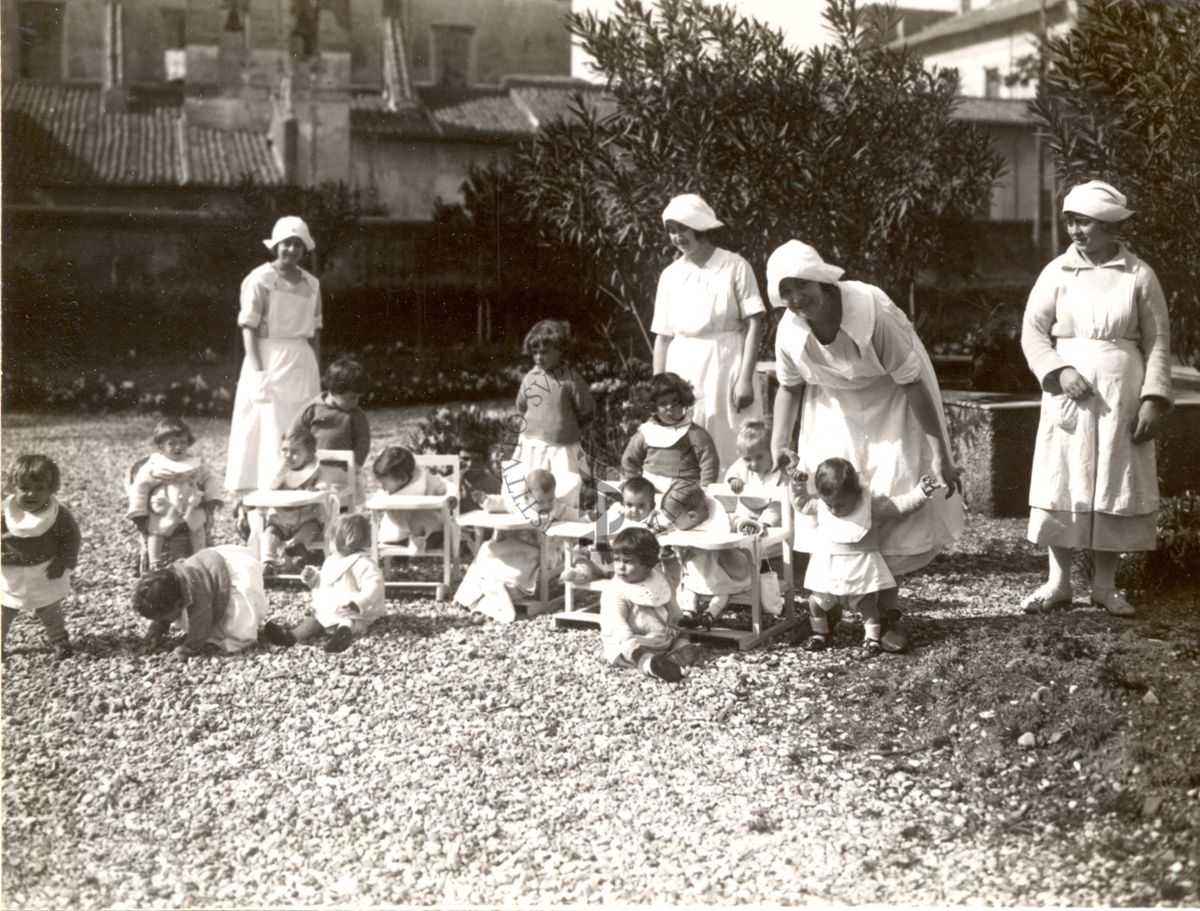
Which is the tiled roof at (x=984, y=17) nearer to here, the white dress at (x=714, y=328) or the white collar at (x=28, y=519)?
the white dress at (x=714, y=328)

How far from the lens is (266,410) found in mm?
8148

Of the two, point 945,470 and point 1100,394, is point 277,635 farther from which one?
point 1100,394

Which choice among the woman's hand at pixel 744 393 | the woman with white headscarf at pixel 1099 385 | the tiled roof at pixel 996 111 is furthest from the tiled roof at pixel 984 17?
the woman with white headscarf at pixel 1099 385

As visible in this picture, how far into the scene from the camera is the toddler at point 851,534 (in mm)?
5535

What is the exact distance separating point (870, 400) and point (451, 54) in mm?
23644

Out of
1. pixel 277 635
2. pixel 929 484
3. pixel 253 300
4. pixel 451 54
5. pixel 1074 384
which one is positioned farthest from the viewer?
pixel 451 54

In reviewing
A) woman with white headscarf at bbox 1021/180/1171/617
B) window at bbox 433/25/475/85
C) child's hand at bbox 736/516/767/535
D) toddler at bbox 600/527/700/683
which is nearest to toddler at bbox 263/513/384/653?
toddler at bbox 600/527/700/683

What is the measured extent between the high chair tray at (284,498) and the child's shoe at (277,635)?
127cm

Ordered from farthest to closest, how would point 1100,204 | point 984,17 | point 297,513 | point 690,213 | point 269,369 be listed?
1. point 984,17
2. point 269,369
3. point 297,513
4. point 690,213
5. point 1100,204

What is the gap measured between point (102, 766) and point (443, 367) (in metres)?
13.5

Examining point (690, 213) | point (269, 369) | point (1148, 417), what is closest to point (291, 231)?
point (269, 369)

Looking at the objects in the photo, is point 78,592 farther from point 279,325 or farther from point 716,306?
point 716,306

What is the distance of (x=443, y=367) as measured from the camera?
18.0 metres

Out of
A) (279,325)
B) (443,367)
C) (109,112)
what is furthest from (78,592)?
(109,112)
